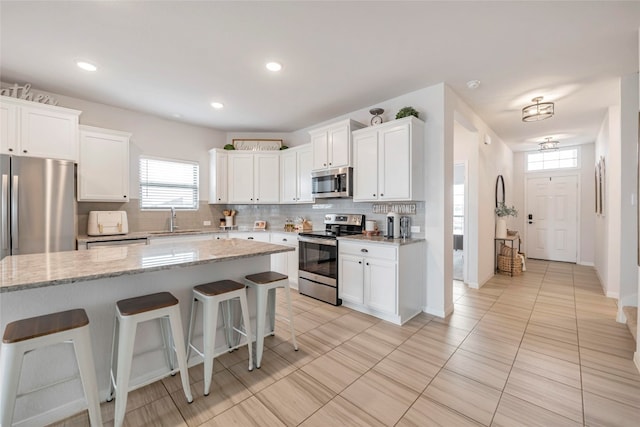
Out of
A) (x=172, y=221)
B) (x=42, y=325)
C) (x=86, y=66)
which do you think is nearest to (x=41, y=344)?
(x=42, y=325)

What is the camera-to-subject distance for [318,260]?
3.86m

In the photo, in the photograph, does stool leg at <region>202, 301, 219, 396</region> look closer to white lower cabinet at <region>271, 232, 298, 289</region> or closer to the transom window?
white lower cabinet at <region>271, 232, 298, 289</region>

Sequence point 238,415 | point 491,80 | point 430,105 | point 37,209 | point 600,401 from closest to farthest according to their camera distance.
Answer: point 238,415 < point 600,401 < point 37,209 < point 491,80 < point 430,105

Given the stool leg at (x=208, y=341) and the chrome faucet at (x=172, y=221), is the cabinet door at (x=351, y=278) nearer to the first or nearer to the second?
the stool leg at (x=208, y=341)

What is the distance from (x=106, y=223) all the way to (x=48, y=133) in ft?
4.04

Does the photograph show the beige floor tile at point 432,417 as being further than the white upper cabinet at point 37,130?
No

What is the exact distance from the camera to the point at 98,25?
222 centimetres

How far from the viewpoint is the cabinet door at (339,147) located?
A: 3817 millimetres

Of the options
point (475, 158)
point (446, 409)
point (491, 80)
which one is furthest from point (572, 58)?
point (446, 409)

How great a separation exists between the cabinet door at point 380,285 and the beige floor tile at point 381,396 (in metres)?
1.03

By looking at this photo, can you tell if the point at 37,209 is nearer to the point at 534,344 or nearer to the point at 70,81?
the point at 70,81

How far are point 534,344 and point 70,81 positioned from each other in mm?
5842

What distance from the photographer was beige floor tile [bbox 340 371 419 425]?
1.75m

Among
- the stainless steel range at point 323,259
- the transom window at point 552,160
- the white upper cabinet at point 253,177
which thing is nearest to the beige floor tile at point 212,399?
the stainless steel range at point 323,259
